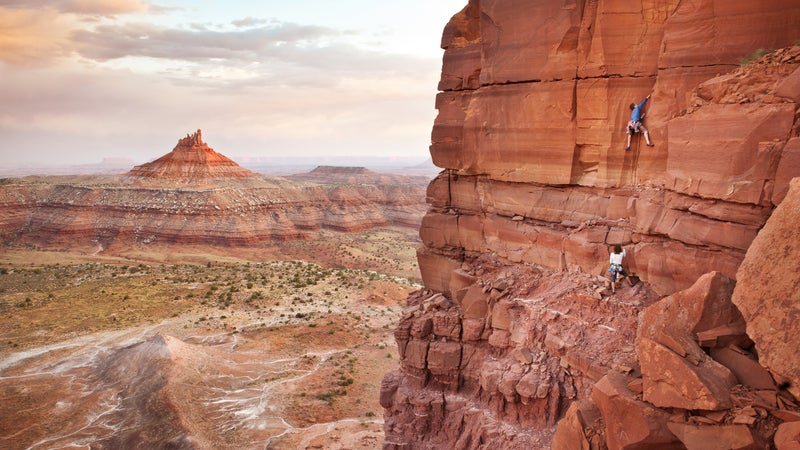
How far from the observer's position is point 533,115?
11.7 m

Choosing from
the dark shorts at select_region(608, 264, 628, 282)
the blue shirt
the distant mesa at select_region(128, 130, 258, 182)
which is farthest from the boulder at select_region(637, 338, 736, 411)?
the distant mesa at select_region(128, 130, 258, 182)

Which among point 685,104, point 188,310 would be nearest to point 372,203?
point 188,310

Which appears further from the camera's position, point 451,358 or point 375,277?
point 375,277

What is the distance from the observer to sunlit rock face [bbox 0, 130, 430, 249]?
6831cm

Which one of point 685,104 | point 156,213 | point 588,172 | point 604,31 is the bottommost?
point 156,213

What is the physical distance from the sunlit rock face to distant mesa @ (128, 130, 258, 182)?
18 cm

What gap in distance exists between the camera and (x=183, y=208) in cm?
7219

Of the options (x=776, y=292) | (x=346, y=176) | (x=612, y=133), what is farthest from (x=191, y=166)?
(x=776, y=292)

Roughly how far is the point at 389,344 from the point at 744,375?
2421 cm

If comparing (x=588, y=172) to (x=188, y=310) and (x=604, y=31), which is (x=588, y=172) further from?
(x=188, y=310)

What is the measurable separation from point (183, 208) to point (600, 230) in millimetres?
72722

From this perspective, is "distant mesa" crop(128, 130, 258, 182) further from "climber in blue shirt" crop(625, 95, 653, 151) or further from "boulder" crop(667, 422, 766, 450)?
"boulder" crop(667, 422, 766, 450)

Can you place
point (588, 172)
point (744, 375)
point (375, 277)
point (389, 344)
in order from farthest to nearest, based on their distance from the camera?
point (375, 277) < point (389, 344) < point (588, 172) < point (744, 375)

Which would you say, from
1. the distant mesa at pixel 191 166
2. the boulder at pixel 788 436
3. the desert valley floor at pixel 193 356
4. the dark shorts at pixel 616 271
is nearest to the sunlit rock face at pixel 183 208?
the distant mesa at pixel 191 166
